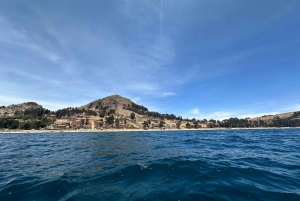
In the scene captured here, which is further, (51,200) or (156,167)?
(156,167)

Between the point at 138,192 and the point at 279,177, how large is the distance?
26.3 feet

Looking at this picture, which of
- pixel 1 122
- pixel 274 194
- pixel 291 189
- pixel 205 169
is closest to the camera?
pixel 274 194

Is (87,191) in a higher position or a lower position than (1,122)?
lower

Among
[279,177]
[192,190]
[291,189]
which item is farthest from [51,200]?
[279,177]

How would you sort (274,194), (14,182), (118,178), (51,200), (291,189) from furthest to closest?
(118,178) → (14,182) → (291,189) → (274,194) → (51,200)

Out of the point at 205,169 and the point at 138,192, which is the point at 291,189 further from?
the point at 138,192

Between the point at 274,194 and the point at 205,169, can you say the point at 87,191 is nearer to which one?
the point at 205,169

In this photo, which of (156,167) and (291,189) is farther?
(156,167)

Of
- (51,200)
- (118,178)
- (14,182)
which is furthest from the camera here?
(118,178)

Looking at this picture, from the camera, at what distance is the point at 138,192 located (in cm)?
715

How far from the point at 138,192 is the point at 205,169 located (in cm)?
533

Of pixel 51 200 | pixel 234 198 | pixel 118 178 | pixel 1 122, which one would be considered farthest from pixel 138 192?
pixel 1 122

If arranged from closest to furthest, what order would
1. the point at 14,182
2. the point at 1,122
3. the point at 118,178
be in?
the point at 14,182 → the point at 118,178 → the point at 1,122

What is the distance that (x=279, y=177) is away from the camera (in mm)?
9188
